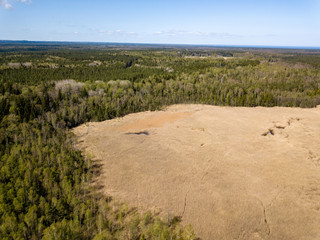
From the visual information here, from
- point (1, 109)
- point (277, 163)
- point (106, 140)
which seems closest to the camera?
point (277, 163)

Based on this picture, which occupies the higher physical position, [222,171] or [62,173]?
[62,173]

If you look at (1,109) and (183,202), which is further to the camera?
(1,109)

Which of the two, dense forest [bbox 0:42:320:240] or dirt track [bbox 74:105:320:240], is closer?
dense forest [bbox 0:42:320:240]

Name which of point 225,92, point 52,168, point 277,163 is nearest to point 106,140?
point 52,168

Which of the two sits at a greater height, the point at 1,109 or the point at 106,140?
the point at 1,109

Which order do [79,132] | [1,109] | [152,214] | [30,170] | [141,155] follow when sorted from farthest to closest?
[1,109] → [79,132] → [141,155] → [30,170] → [152,214]

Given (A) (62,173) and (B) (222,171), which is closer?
(A) (62,173)

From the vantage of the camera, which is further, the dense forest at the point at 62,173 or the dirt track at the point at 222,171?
the dirt track at the point at 222,171

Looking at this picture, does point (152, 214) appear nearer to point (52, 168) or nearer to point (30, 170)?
point (52, 168)
